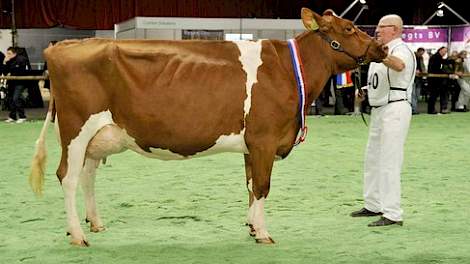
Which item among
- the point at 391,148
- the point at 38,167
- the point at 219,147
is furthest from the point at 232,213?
the point at 38,167

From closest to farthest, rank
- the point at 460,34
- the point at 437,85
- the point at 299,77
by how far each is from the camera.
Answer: the point at 299,77
the point at 437,85
the point at 460,34

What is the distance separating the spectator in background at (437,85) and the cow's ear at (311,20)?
13.4m

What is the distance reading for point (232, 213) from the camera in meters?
6.29

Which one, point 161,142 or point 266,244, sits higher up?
point 161,142

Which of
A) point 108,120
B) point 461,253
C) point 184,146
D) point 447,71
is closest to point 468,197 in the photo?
point 461,253

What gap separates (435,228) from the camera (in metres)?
5.71

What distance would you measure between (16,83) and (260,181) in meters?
11.5

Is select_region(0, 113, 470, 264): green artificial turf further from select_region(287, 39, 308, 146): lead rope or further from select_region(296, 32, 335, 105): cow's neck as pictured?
select_region(296, 32, 335, 105): cow's neck

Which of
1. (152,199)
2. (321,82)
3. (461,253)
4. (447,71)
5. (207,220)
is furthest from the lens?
(447,71)

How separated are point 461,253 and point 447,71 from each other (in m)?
14.6

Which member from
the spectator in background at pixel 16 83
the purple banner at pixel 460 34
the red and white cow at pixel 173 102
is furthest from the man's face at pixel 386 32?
the purple banner at pixel 460 34

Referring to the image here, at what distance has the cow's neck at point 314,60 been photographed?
5.41 meters

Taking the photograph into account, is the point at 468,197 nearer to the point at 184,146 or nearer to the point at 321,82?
the point at 321,82

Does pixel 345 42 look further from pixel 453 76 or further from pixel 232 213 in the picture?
pixel 453 76
